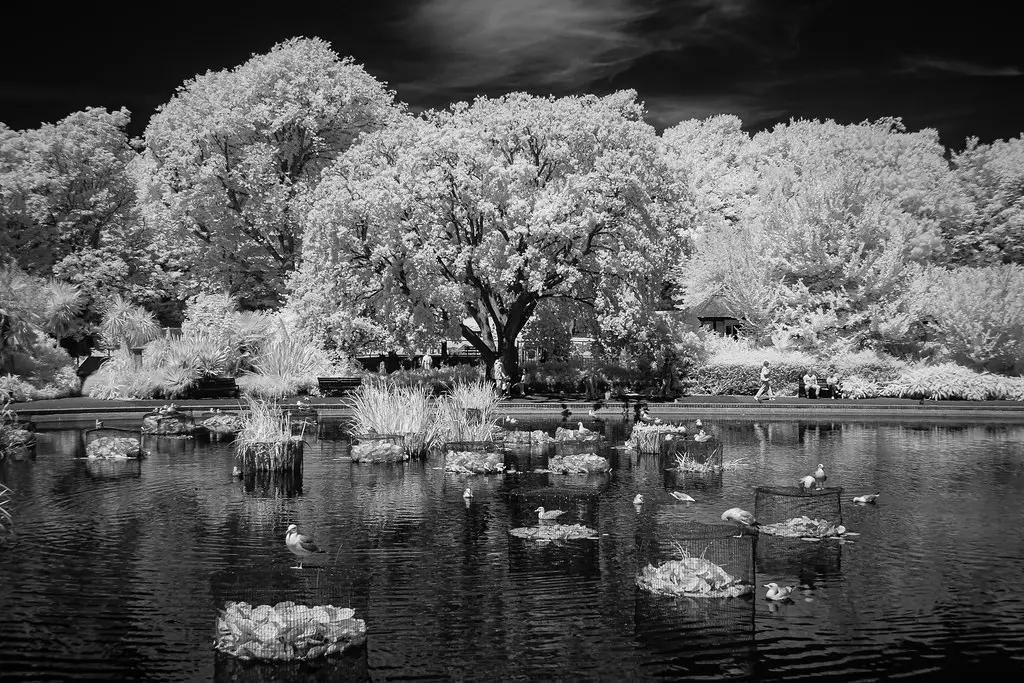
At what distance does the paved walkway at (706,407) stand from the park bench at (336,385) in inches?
62.7

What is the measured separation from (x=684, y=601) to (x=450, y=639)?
3183 mm

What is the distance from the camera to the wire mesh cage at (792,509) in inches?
621

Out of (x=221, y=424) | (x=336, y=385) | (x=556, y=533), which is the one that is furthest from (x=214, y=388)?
(x=556, y=533)

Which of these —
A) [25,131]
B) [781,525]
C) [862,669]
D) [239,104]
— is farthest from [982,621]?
[25,131]

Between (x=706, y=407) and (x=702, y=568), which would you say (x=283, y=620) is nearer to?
(x=702, y=568)

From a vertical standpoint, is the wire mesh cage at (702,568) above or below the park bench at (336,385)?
below

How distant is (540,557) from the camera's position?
46.4ft

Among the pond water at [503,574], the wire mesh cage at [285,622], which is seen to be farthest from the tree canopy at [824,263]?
the wire mesh cage at [285,622]

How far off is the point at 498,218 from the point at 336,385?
30.7 ft

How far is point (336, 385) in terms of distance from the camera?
3784 cm

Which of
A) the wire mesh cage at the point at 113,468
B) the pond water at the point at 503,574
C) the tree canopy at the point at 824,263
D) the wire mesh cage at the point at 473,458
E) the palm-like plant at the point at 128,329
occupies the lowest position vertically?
the pond water at the point at 503,574

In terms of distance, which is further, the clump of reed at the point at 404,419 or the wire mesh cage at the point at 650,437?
the wire mesh cage at the point at 650,437

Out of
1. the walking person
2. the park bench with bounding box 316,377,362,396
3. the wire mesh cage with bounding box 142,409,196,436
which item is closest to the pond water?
the wire mesh cage with bounding box 142,409,196,436

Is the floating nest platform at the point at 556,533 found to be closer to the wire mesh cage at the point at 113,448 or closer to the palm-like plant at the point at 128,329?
the wire mesh cage at the point at 113,448
